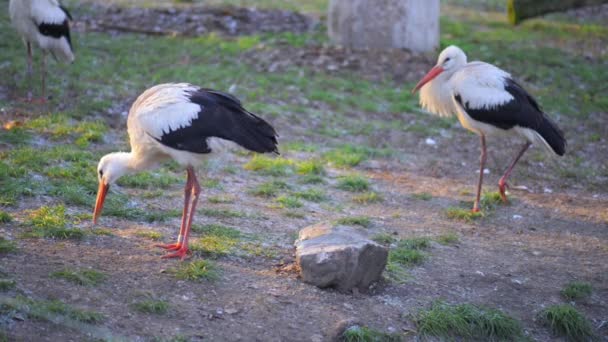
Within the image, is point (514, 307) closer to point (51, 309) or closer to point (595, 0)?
point (51, 309)

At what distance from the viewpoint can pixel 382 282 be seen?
18.9ft

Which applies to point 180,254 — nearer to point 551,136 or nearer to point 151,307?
point 151,307

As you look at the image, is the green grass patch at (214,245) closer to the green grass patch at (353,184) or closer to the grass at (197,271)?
the grass at (197,271)

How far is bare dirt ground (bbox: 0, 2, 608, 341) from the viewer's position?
496 centimetres

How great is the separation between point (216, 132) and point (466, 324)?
87.1 inches

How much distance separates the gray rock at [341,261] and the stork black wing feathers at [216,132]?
821mm

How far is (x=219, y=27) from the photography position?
45.9 feet

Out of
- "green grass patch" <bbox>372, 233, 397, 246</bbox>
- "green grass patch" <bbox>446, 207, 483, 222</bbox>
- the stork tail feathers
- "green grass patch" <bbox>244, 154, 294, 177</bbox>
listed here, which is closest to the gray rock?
"green grass patch" <bbox>372, 233, 397, 246</bbox>

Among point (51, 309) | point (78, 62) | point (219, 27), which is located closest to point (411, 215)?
point (51, 309)

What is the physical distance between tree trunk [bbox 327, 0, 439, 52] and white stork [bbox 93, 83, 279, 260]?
276 inches

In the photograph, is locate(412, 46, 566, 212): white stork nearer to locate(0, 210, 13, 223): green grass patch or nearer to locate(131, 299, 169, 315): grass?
locate(131, 299, 169, 315): grass

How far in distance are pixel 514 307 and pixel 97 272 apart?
9.78ft

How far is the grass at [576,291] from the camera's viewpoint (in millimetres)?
6004

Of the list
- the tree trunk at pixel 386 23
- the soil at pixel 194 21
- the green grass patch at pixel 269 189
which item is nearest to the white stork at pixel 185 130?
the green grass patch at pixel 269 189
